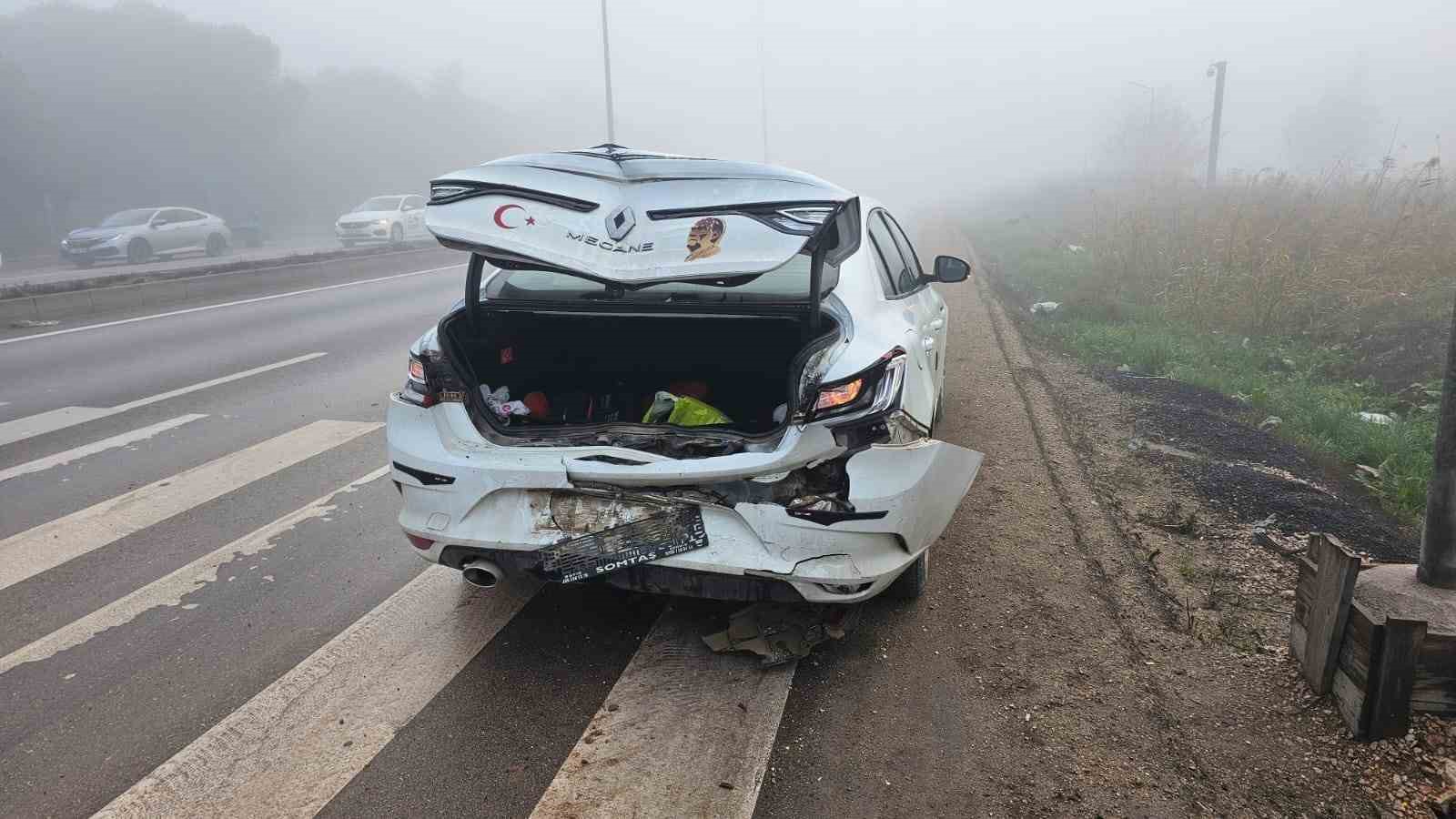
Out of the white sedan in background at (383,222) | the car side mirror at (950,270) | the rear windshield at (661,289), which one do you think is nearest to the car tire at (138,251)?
the white sedan in background at (383,222)

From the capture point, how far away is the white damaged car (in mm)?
2994

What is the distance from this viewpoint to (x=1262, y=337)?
8.84m

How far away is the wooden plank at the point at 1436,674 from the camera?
274cm

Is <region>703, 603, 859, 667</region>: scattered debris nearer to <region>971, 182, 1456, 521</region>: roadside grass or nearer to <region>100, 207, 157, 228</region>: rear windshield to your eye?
<region>971, 182, 1456, 521</region>: roadside grass

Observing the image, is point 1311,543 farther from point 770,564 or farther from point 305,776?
point 305,776

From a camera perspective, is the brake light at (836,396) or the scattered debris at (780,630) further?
the scattered debris at (780,630)

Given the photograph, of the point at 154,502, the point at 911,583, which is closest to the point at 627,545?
the point at 911,583

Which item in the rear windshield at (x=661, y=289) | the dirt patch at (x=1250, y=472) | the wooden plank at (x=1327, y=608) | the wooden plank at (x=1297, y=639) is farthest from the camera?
the dirt patch at (x=1250, y=472)

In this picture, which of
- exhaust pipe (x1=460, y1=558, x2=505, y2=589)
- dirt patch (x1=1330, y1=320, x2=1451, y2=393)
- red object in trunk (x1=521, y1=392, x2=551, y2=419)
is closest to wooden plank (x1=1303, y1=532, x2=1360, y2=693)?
exhaust pipe (x1=460, y1=558, x2=505, y2=589)

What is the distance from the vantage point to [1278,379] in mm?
7590

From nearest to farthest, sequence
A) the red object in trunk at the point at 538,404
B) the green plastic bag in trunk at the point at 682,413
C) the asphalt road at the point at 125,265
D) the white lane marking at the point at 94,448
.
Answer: the green plastic bag in trunk at the point at 682,413
the red object in trunk at the point at 538,404
the white lane marking at the point at 94,448
the asphalt road at the point at 125,265

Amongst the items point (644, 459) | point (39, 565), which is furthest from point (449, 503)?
point (39, 565)

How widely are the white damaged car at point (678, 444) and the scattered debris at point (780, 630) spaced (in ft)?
1.20

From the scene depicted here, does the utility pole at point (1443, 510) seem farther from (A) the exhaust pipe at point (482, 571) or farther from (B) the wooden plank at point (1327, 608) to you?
(A) the exhaust pipe at point (482, 571)
